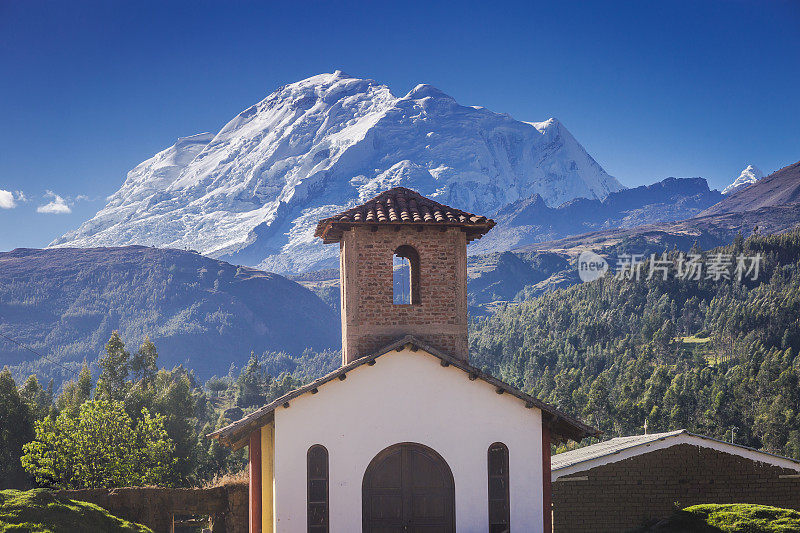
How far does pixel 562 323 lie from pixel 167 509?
512ft

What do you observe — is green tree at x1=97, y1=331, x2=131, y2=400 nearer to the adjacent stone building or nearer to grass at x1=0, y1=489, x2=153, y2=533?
the adjacent stone building

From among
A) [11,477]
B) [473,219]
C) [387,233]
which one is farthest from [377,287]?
[11,477]

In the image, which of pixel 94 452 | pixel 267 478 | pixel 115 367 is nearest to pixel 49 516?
pixel 267 478

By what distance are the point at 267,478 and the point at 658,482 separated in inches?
501

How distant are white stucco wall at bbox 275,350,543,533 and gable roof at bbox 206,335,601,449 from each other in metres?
0.22

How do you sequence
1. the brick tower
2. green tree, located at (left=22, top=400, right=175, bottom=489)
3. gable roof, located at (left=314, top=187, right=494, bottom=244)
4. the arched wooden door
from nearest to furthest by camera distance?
the arched wooden door
gable roof, located at (left=314, top=187, right=494, bottom=244)
the brick tower
green tree, located at (left=22, top=400, right=175, bottom=489)

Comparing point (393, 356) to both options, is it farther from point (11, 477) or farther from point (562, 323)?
point (562, 323)

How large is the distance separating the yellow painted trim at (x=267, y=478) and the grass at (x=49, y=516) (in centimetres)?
330

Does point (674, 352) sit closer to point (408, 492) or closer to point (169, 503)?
point (169, 503)

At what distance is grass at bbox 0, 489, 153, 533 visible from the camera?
18.1m

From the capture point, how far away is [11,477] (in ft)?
163

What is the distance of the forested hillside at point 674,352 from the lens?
81750 millimetres

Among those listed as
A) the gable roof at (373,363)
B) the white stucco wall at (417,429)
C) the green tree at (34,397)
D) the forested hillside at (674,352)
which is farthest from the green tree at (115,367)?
the white stucco wall at (417,429)

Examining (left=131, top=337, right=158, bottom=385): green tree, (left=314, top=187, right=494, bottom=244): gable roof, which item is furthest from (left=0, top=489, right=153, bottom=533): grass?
(left=131, top=337, right=158, bottom=385): green tree
